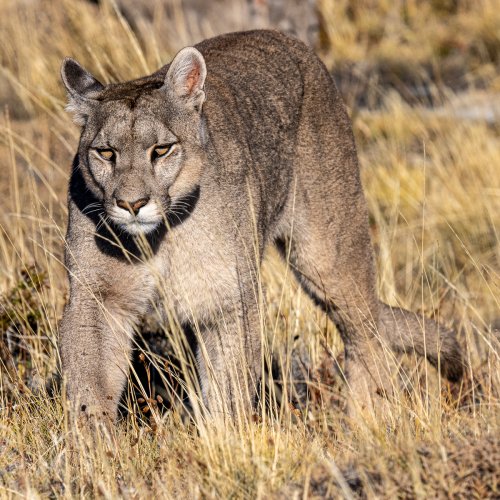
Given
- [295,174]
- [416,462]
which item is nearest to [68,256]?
[295,174]

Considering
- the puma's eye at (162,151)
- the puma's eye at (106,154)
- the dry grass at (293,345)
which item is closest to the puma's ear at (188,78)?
the puma's eye at (162,151)

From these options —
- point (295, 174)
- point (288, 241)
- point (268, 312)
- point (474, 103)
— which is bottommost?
point (474, 103)

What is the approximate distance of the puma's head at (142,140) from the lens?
428cm

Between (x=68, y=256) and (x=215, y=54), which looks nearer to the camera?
(x=68, y=256)

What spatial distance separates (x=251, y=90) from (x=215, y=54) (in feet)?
0.96

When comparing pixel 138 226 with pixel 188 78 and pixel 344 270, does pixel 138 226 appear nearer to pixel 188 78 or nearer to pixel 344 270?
pixel 188 78

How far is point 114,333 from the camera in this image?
4520 mm

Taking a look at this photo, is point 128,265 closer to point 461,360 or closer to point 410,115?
point 461,360

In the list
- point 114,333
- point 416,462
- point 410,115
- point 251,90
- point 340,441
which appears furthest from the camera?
point 410,115

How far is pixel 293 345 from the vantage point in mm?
5648

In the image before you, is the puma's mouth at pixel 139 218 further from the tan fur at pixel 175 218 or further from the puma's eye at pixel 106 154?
the puma's eye at pixel 106 154

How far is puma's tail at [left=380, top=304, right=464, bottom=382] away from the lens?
5.68 metres

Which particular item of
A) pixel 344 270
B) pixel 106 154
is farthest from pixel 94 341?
pixel 344 270

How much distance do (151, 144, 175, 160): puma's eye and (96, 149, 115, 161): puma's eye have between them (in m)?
0.18
